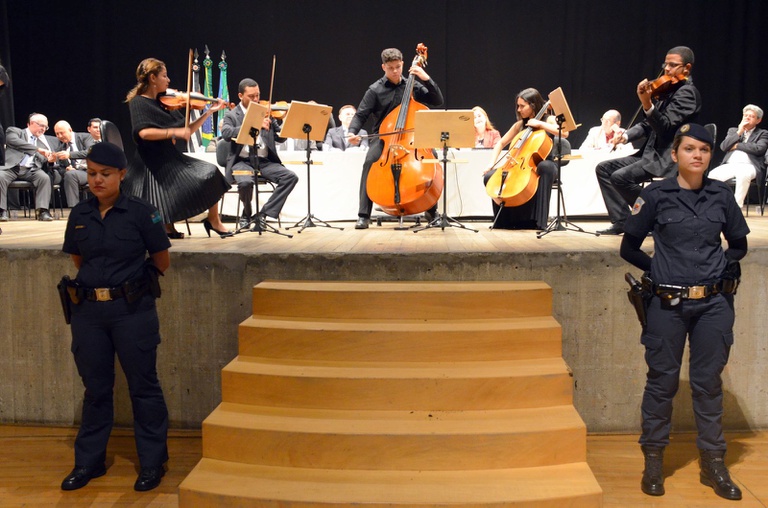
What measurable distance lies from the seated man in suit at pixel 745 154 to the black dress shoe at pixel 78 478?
699cm

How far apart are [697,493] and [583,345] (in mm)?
1105

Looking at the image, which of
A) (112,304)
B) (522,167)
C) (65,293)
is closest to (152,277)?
(112,304)

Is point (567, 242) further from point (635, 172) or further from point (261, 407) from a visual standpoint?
point (261, 407)

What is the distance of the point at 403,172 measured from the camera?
245 inches

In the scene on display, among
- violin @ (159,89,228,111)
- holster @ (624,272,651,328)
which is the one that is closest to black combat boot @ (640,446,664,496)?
holster @ (624,272,651,328)

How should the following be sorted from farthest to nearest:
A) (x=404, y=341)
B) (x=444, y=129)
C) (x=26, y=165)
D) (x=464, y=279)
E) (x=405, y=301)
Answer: (x=26, y=165) < (x=444, y=129) < (x=464, y=279) < (x=405, y=301) < (x=404, y=341)

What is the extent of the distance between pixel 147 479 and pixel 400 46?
8.88m

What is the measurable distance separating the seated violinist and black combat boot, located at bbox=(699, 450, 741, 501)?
10.1 feet

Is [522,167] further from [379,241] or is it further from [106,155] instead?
[106,155]

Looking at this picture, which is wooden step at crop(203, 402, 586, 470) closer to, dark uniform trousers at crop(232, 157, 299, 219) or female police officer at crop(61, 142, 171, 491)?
female police officer at crop(61, 142, 171, 491)

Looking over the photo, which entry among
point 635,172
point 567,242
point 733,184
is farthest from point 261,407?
point 733,184

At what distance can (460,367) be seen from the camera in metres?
3.67

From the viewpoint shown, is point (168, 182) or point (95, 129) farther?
point (95, 129)

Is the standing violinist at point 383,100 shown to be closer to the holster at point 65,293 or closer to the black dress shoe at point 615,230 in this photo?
the black dress shoe at point 615,230
